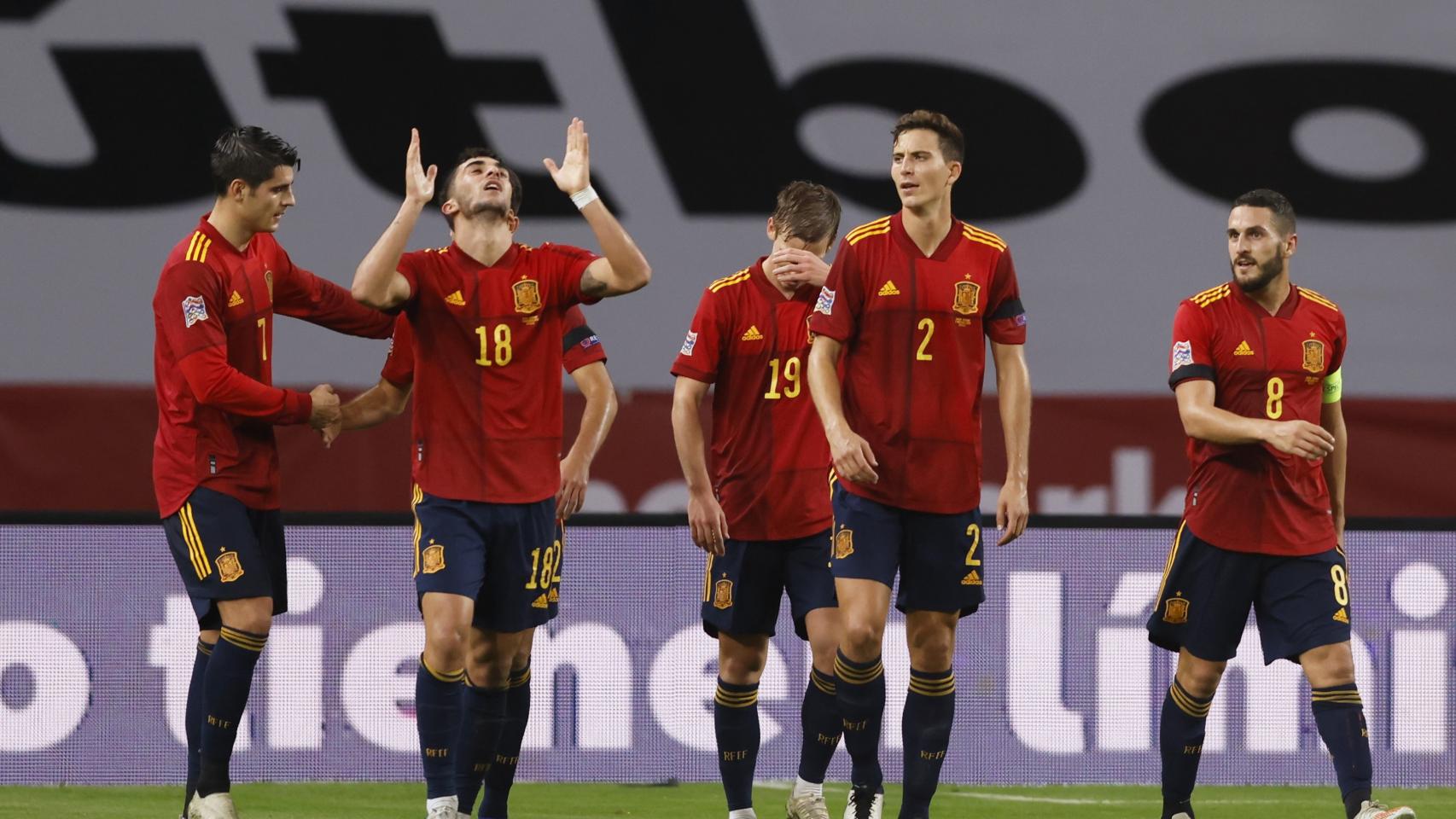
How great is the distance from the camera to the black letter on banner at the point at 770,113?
427 inches

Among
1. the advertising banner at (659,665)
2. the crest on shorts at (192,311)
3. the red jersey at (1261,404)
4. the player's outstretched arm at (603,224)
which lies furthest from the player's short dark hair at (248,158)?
the red jersey at (1261,404)

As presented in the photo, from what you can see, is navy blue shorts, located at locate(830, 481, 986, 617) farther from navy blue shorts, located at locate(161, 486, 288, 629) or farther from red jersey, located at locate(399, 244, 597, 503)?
navy blue shorts, located at locate(161, 486, 288, 629)

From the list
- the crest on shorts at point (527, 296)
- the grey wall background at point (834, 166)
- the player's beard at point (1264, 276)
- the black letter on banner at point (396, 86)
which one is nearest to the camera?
the crest on shorts at point (527, 296)

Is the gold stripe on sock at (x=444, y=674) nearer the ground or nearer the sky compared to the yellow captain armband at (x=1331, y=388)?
nearer the ground

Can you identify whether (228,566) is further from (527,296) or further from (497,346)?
(527,296)

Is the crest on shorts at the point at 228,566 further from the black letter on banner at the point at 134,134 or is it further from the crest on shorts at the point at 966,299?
the black letter on banner at the point at 134,134

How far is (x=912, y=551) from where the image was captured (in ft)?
18.9

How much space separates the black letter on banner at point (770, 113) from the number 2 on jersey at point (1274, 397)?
4.91 m

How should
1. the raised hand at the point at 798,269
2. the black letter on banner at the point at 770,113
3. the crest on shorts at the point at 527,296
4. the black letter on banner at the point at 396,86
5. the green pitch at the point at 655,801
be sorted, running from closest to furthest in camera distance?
1. the crest on shorts at the point at 527,296
2. the raised hand at the point at 798,269
3. the green pitch at the point at 655,801
4. the black letter on banner at the point at 396,86
5. the black letter on banner at the point at 770,113

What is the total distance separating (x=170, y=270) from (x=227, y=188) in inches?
12.1

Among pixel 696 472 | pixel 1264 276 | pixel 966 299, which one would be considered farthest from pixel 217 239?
pixel 1264 276

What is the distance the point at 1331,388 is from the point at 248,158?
338 cm

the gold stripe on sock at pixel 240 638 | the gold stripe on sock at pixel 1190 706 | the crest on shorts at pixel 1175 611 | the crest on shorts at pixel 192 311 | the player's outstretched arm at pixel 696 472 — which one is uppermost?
the crest on shorts at pixel 192 311

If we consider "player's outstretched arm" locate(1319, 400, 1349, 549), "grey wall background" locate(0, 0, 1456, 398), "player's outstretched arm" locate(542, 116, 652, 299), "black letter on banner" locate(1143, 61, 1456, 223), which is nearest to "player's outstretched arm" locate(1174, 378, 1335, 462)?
"player's outstretched arm" locate(1319, 400, 1349, 549)
